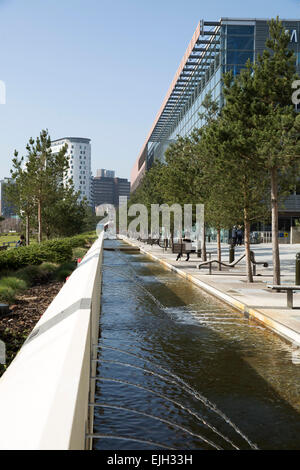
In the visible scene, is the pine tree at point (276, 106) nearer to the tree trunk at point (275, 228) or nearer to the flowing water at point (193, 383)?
the tree trunk at point (275, 228)

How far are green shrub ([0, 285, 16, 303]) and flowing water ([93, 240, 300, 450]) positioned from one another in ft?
8.78

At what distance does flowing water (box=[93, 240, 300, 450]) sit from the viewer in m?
5.05

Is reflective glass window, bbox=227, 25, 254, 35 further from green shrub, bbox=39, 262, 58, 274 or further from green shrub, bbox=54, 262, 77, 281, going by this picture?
green shrub, bbox=39, 262, 58, 274

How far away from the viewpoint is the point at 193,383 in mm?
6715

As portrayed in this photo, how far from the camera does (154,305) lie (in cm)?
1331

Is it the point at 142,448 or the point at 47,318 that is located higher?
the point at 47,318

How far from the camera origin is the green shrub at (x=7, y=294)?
42.5 ft

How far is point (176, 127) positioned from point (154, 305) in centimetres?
6363

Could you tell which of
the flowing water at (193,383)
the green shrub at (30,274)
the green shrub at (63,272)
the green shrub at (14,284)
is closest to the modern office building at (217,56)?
the green shrub at (63,272)

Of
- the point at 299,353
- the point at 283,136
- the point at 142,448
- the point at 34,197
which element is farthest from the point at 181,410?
the point at 34,197

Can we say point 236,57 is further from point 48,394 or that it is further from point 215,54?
point 48,394

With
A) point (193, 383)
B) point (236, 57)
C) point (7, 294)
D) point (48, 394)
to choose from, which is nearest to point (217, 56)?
point (236, 57)

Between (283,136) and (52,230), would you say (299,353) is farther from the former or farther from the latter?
(52,230)

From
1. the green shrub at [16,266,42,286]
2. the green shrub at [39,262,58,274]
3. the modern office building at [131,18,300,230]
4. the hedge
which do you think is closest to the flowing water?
the green shrub at [16,266,42,286]
